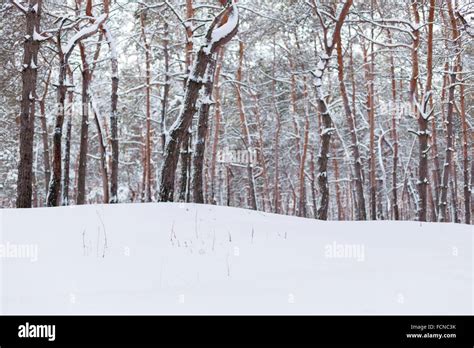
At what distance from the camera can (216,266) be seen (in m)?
4.61

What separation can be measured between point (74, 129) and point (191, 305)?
31035mm

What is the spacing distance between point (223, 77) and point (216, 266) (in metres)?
17.5

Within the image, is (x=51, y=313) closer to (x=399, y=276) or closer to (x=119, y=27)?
(x=399, y=276)

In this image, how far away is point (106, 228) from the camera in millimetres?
6090

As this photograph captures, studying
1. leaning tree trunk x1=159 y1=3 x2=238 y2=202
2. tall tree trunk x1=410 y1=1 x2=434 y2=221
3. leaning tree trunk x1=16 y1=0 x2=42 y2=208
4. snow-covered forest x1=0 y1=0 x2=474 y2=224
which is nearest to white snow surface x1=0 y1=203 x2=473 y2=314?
leaning tree trunk x1=159 y1=3 x2=238 y2=202

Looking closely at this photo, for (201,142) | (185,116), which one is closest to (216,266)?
(185,116)

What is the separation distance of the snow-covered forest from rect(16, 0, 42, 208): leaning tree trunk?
0.11 ft

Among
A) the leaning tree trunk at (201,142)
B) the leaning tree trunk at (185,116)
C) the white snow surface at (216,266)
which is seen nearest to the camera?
the white snow surface at (216,266)

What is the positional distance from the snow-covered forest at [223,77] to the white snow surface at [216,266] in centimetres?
404

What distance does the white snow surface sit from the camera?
3.49m

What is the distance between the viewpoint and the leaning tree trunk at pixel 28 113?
1048 cm

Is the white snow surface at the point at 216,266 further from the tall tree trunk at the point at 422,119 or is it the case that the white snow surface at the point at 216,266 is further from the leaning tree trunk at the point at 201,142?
the tall tree trunk at the point at 422,119

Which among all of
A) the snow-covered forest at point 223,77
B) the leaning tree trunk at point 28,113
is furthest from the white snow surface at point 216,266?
the snow-covered forest at point 223,77
